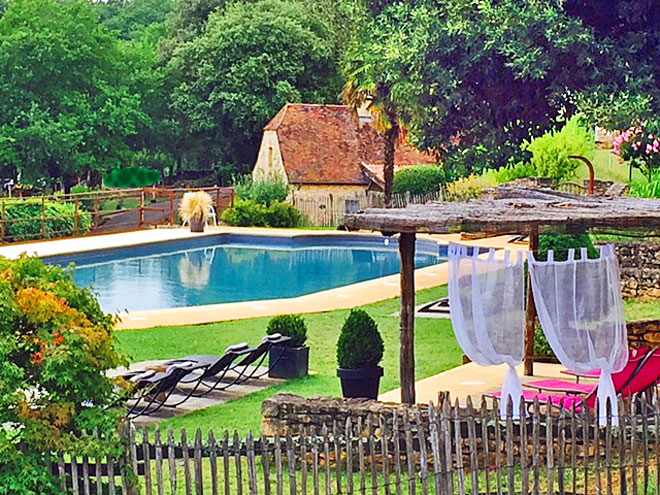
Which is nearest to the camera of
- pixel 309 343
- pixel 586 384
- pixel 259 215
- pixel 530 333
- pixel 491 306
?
pixel 491 306

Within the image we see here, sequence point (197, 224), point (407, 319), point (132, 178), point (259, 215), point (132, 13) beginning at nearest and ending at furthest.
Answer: point (407, 319), point (197, 224), point (259, 215), point (132, 178), point (132, 13)

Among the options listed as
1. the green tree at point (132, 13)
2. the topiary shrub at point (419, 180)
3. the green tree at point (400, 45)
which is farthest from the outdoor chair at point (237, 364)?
the green tree at point (132, 13)

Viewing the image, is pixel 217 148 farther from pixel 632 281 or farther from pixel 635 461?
pixel 635 461

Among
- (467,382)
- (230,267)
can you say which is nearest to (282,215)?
(230,267)

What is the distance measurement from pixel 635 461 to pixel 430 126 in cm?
817

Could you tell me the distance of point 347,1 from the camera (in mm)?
17000

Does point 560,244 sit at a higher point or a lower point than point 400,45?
lower

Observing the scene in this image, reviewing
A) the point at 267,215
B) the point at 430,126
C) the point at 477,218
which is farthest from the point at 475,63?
the point at 267,215

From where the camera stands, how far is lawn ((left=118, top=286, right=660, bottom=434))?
12.1 m

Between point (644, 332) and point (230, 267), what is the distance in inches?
637

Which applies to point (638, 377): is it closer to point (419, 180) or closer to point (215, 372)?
point (215, 372)

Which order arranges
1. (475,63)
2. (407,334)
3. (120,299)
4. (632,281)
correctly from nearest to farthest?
(407,334) → (475,63) → (632,281) → (120,299)

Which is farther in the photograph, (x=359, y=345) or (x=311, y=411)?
(x=359, y=345)

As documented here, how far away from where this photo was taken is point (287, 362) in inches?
548
